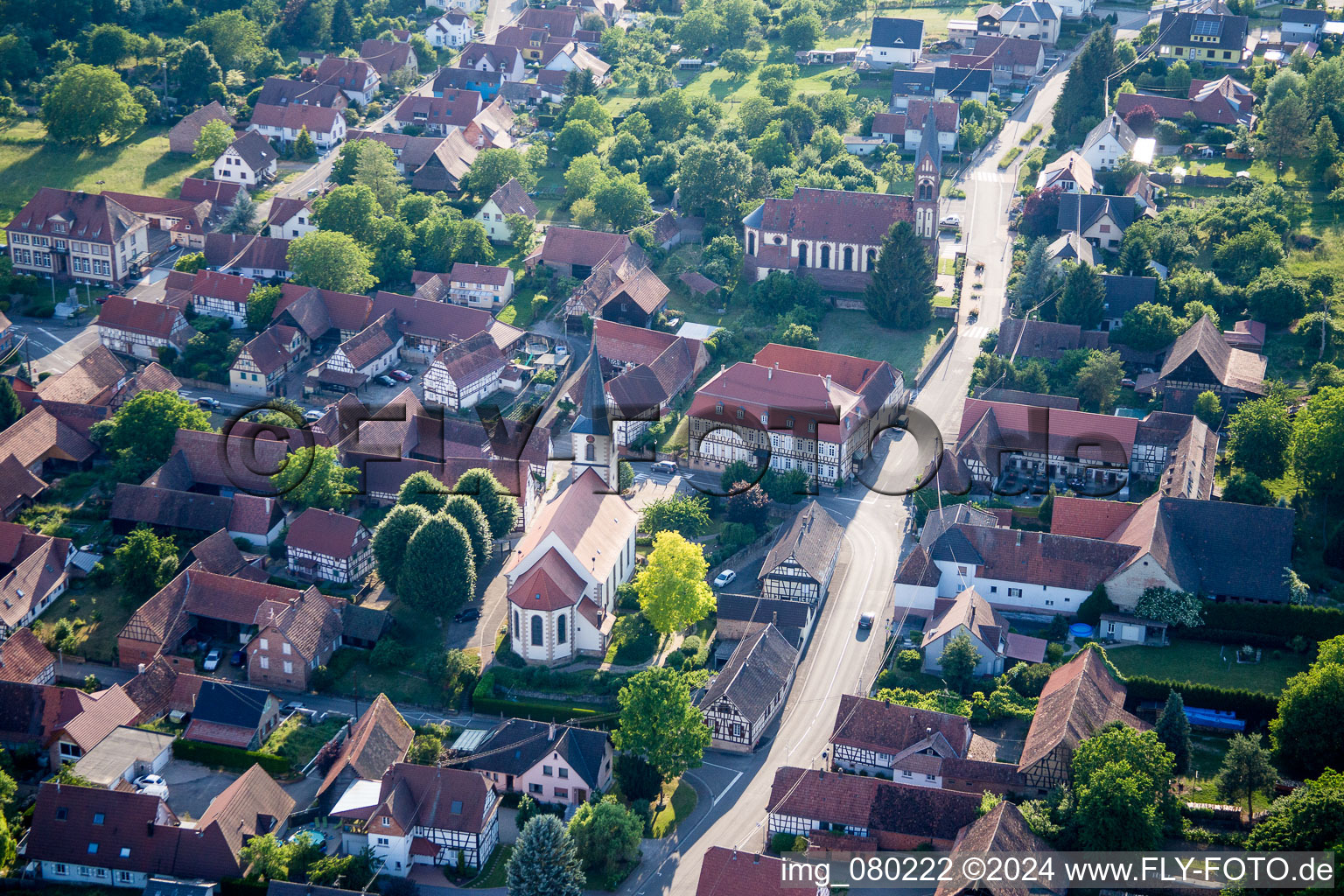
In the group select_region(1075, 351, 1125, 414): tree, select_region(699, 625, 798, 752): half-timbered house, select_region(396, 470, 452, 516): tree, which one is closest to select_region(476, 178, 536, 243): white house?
select_region(396, 470, 452, 516): tree

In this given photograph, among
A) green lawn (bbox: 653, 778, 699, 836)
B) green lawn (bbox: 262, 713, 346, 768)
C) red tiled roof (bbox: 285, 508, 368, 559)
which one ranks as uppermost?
red tiled roof (bbox: 285, 508, 368, 559)

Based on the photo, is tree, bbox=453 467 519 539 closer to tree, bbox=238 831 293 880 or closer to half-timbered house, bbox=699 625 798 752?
half-timbered house, bbox=699 625 798 752

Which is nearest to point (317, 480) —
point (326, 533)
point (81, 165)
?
point (326, 533)

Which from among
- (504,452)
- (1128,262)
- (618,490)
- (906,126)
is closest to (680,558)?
(618,490)

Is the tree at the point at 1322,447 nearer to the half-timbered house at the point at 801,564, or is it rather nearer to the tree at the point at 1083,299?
the tree at the point at 1083,299

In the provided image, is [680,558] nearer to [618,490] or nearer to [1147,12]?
[618,490]

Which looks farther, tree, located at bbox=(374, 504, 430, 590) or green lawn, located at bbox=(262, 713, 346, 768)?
tree, located at bbox=(374, 504, 430, 590)
